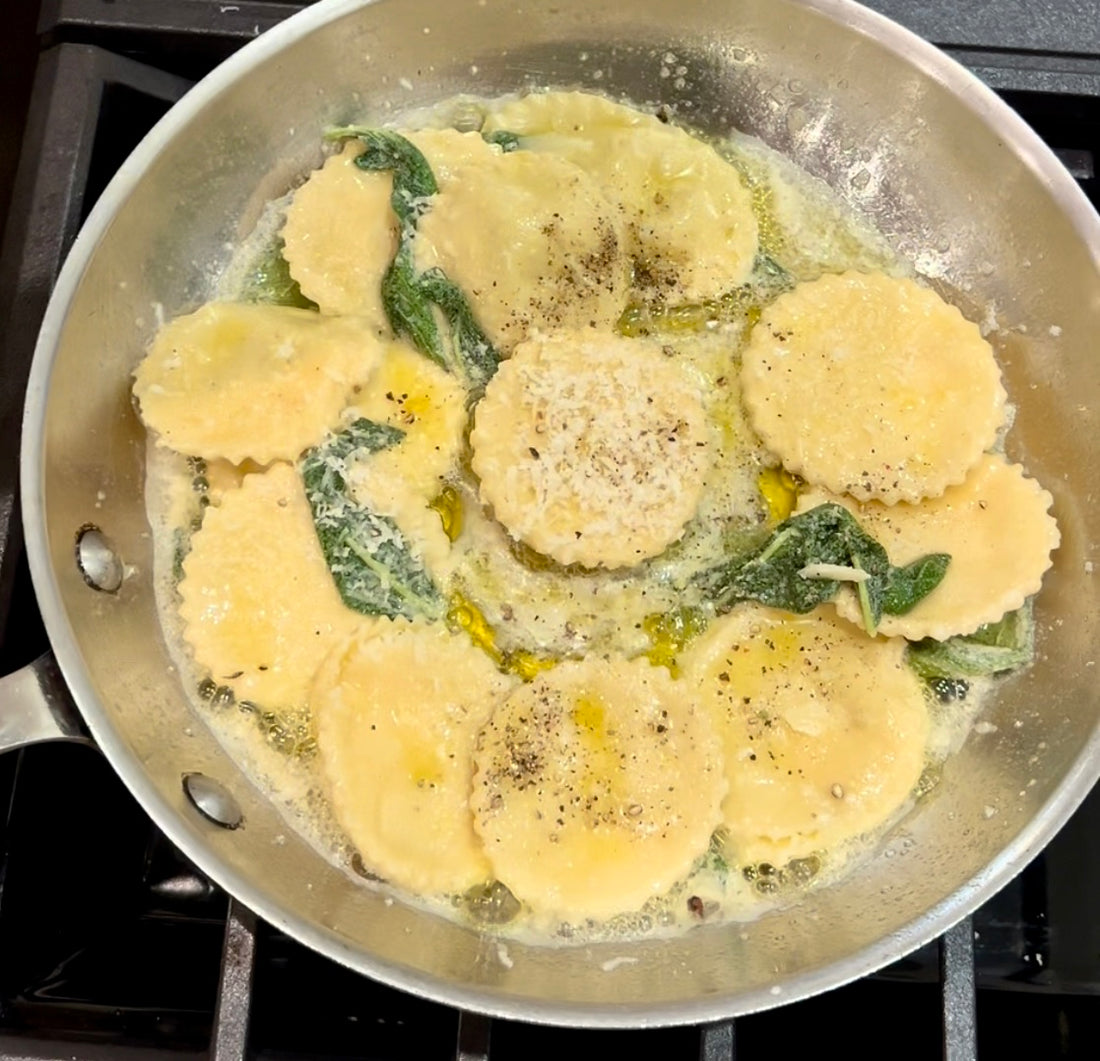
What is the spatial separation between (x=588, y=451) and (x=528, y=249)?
41cm

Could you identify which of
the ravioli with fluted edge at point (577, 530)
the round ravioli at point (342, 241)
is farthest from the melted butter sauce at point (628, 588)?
the round ravioli at point (342, 241)

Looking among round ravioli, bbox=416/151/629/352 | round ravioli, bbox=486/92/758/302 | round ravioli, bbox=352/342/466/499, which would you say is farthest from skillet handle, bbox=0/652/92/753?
round ravioli, bbox=486/92/758/302

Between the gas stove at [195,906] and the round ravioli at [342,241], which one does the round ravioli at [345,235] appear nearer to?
the round ravioli at [342,241]

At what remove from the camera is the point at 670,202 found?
81.0 inches

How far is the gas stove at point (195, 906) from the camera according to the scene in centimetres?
182

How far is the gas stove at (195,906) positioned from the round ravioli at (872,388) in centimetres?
52

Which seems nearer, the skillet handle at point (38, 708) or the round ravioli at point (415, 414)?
the skillet handle at point (38, 708)

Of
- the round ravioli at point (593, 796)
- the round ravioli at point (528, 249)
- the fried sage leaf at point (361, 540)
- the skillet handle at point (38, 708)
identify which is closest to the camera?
the skillet handle at point (38, 708)

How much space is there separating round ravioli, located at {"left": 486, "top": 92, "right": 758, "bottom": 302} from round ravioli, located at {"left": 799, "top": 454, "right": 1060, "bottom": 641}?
486 millimetres

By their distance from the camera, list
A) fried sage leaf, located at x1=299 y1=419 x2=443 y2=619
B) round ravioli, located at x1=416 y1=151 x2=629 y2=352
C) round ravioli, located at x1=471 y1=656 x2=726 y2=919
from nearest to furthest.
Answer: round ravioli, located at x1=471 y1=656 x2=726 y2=919, fried sage leaf, located at x1=299 y1=419 x2=443 y2=619, round ravioli, located at x1=416 y1=151 x2=629 y2=352

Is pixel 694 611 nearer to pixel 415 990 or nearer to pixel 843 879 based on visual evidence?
pixel 843 879

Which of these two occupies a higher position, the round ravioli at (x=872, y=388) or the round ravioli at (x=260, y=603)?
the round ravioli at (x=872, y=388)

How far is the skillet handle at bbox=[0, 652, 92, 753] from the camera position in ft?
5.33

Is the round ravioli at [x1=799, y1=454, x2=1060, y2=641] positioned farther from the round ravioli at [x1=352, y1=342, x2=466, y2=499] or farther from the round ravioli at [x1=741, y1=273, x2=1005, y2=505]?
the round ravioli at [x1=352, y1=342, x2=466, y2=499]
